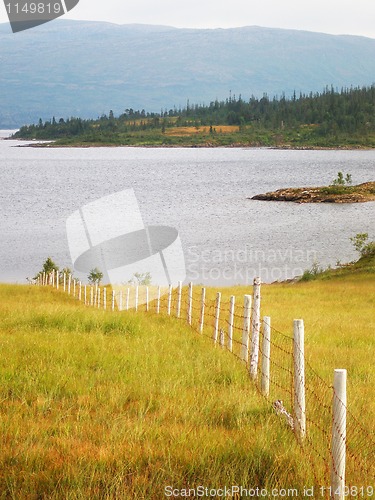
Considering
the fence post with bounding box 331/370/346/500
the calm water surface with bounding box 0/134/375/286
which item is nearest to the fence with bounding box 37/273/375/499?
the fence post with bounding box 331/370/346/500

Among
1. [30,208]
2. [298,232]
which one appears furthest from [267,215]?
[30,208]

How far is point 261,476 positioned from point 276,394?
322cm

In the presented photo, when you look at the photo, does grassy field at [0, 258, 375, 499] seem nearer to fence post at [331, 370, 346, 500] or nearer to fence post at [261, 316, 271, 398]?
fence post at [261, 316, 271, 398]

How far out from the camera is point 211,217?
306 feet

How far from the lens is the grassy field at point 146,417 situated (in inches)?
229

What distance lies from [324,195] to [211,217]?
102 ft

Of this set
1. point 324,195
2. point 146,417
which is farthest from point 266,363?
point 324,195

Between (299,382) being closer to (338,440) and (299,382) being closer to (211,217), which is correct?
(338,440)

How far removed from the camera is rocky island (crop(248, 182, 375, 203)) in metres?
116

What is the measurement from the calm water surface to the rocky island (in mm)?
4546

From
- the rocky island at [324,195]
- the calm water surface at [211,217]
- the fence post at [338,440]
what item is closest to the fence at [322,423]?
the fence post at [338,440]

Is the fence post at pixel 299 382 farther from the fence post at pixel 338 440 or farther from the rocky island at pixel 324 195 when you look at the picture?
the rocky island at pixel 324 195

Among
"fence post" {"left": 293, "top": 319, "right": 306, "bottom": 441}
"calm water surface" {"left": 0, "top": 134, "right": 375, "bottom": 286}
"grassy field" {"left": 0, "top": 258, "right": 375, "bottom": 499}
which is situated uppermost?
"fence post" {"left": 293, "top": 319, "right": 306, "bottom": 441}

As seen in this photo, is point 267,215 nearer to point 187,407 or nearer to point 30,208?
point 30,208
